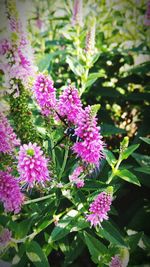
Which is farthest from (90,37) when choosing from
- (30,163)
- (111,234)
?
(111,234)

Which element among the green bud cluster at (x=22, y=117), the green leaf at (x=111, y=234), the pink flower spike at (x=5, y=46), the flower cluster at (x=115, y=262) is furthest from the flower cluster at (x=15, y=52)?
the flower cluster at (x=115, y=262)

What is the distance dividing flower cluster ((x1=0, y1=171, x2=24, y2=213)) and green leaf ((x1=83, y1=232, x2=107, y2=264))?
31 centimetres

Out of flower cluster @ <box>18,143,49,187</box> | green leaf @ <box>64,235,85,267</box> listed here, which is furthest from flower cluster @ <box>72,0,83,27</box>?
green leaf @ <box>64,235,85,267</box>

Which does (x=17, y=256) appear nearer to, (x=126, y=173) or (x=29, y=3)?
(x=126, y=173)

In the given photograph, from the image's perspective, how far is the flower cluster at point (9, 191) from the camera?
104 centimetres

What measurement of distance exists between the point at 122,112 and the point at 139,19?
0.78 metres

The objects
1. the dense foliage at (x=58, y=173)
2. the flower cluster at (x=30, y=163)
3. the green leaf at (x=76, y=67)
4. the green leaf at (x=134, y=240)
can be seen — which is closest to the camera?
the flower cluster at (x=30, y=163)

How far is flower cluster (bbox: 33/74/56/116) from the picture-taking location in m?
1.06

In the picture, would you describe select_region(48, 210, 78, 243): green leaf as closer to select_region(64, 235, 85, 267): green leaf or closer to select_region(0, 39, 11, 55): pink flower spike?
select_region(64, 235, 85, 267): green leaf

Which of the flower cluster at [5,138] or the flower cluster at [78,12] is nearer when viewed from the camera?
the flower cluster at [5,138]

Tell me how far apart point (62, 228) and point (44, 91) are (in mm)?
497

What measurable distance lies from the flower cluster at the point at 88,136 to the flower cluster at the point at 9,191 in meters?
0.24

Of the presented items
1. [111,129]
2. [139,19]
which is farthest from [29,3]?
[111,129]

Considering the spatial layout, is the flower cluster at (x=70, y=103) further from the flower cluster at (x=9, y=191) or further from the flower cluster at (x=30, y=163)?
the flower cluster at (x=9, y=191)
